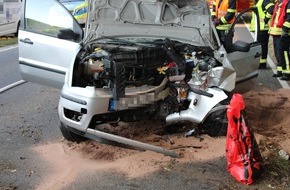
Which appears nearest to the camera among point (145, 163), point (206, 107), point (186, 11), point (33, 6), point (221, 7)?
point (145, 163)

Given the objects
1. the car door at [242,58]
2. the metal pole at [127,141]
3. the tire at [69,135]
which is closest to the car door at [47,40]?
the tire at [69,135]

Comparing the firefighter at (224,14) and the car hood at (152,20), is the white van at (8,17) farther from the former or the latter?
the car hood at (152,20)

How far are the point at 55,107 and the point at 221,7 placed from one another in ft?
14.4

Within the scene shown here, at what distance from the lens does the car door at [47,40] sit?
230 inches

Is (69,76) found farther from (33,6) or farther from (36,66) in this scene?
(33,6)

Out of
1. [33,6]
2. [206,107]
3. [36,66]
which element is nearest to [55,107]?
[36,66]

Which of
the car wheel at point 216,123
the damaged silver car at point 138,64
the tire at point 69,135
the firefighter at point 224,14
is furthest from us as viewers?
the firefighter at point 224,14

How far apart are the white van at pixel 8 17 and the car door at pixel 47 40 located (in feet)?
31.8

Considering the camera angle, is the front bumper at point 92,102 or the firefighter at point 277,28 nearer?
the front bumper at point 92,102

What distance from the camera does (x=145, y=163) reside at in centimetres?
450

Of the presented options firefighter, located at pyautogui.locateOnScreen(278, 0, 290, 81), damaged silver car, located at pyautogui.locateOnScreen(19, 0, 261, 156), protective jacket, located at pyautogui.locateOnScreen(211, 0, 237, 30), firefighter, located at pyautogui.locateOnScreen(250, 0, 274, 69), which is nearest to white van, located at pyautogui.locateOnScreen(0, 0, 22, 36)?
protective jacket, located at pyautogui.locateOnScreen(211, 0, 237, 30)

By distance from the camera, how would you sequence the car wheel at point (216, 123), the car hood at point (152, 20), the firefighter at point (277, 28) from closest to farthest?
1. the car wheel at point (216, 123)
2. the car hood at point (152, 20)
3. the firefighter at point (277, 28)

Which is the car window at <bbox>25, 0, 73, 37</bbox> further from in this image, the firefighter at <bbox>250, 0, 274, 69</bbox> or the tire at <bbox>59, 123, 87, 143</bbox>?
the firefighter at <bbox>250, 0, 274, 69</bbox>

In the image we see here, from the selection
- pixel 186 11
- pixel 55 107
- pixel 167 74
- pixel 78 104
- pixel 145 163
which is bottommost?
pixel 55 107
